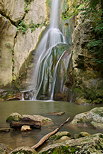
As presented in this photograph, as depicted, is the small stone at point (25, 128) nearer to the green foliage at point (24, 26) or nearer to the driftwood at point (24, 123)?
the driftwood at point (24, 123)

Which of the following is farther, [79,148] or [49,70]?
[49,70]

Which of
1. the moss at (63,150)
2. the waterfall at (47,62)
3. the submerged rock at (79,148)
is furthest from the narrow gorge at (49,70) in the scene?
the moss at (63,150)

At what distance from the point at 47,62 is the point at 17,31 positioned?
4.61 metres

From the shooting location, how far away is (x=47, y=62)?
44.0 ft

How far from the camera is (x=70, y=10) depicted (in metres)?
18.2

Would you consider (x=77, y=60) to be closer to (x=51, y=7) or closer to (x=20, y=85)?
(x=20, y=85)

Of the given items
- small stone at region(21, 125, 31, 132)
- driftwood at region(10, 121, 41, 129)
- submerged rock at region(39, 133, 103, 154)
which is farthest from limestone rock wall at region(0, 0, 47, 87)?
submerged rock at region(39, 133, 103, 154)

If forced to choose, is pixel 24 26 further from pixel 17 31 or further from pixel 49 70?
pixel 49 70

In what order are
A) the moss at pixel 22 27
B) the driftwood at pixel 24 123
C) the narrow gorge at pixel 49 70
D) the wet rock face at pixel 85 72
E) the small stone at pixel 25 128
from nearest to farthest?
1. the small stone at pixel 25 128
2. the driftwood at pixel 24 123
3. the narrow gorge at pixel 49 70
4. the wet rock face at pixel 85 72
5. the moss at pixel 22 27

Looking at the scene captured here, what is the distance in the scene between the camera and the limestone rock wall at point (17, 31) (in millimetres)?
15008

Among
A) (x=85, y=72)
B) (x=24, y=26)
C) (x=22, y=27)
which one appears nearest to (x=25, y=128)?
(x=85, y=72)

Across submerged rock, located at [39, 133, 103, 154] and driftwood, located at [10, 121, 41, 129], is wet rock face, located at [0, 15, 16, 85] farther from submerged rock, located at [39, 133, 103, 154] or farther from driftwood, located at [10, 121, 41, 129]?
submerged rock, located at [39, 133, 103, 154]

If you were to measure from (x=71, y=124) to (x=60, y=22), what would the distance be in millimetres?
13934

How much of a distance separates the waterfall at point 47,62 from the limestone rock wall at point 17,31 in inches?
33.1
